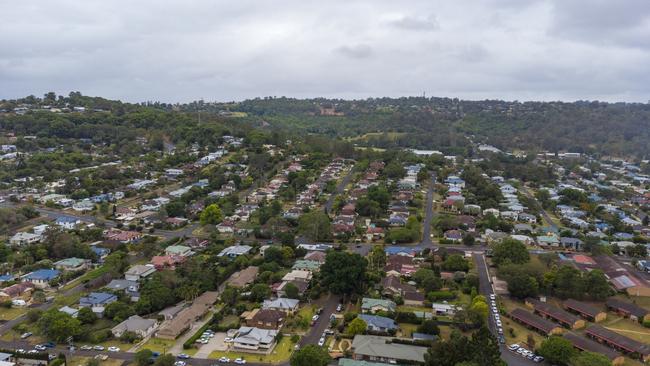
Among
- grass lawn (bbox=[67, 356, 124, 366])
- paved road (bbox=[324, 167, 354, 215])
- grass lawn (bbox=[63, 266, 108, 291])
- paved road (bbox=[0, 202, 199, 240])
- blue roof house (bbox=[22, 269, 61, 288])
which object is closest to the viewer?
grass lawn (bbox=[67, 356, 124, 366])

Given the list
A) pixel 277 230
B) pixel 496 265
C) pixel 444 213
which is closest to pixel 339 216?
pixel 277 230

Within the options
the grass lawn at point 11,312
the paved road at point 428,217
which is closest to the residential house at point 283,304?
the grass lawn at point 11,312

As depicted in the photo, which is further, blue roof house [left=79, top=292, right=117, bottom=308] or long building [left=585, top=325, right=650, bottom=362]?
blue roof house [left=79, top=292, right=117, bottom=308]

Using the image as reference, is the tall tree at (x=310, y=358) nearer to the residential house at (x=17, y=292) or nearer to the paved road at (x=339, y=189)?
the residential house at (x=17, y=292)

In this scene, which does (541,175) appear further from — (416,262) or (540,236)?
(416,262)

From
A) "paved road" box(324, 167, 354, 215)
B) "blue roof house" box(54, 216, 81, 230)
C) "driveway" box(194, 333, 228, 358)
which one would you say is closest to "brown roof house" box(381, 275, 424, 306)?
"driveway" box(194, 333, 228, 358)

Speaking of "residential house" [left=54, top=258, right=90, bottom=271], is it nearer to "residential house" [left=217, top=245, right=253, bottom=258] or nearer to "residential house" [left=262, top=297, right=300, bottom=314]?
"residential house" [left=217, top=245, right=253, bottom=258]

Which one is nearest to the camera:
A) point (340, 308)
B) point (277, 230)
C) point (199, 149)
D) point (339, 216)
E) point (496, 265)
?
point (340, 308)
